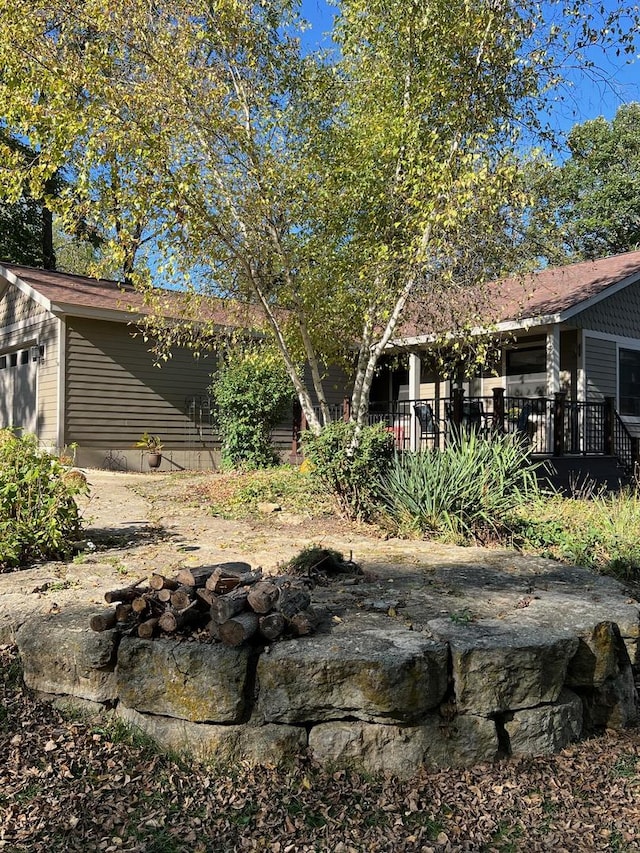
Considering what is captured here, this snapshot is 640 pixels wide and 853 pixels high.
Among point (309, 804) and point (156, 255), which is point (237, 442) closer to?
point (156, 255)

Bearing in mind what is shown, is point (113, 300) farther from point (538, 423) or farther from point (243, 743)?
point (243, 743)

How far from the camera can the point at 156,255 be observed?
696 centimetres

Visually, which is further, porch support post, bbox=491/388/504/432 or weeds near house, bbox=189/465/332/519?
porch support post, bbox=491/388/504/432

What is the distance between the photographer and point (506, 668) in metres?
2.65

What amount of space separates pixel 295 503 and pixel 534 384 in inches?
275

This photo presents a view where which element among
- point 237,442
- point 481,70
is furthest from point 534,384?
point 481,70

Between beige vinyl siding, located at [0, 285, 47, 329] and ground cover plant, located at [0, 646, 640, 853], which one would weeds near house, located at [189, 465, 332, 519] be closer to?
ground cover plant, located at [0, 646, 640, 853]

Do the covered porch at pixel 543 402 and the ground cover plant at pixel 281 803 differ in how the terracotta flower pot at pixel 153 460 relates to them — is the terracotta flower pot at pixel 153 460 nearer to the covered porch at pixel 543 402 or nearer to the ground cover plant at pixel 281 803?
the covered porch at pixel 543 402

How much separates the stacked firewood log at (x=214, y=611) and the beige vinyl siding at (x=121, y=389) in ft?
29.4

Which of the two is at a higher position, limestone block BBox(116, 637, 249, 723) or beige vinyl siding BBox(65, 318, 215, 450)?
beige vinyl siding BBox(65, 318, 215, 450)

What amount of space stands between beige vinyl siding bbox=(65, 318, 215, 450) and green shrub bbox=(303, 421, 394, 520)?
20.4 ft

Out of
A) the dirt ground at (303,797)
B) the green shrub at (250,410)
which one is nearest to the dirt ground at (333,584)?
the dirt ground at (303,797)

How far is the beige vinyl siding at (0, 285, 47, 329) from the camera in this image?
39.7ft

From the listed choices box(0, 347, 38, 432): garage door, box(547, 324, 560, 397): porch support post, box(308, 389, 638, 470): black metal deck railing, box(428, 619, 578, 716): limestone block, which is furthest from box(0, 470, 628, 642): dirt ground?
box(0, 347, 38, 432): garage door
